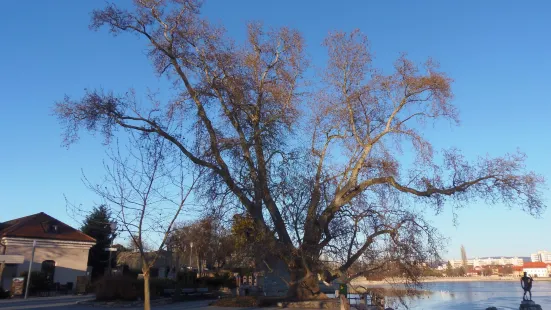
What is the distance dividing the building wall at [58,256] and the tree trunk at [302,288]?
68.1 ft

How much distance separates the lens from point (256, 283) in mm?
25125

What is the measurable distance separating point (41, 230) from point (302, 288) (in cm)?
2327

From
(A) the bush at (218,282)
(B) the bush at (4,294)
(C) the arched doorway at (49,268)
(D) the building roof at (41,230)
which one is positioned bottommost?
(B) the bush at (4,294)

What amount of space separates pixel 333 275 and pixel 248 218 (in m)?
4.24

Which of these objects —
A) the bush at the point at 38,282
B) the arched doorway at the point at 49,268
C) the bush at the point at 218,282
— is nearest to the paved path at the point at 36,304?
the bush at the point at 38,282

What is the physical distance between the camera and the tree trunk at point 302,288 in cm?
1766

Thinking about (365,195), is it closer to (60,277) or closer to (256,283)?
(256,283)

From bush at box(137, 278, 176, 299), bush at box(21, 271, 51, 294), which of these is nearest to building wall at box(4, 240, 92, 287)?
bush at box(21, 271, 51, 294)

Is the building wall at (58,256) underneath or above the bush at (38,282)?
above

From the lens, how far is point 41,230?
31.8m

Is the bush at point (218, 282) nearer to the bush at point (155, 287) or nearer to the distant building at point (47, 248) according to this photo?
the bush at point (155, 287)

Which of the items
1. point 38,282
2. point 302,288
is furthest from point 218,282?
point 302,288

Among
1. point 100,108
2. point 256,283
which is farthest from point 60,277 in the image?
point 100,108

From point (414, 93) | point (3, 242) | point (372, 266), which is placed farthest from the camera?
point (3, 242)
